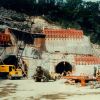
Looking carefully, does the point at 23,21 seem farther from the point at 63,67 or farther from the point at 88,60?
the point at 88,60

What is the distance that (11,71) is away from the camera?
47344 mm

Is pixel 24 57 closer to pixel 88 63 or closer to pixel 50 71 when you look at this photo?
pixel 50 71

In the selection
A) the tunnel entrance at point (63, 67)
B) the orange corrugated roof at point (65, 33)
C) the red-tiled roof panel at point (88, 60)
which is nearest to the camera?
the red-tiled roof panel at point (88, 60)

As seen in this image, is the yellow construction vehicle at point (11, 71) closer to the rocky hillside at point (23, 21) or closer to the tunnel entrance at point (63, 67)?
the tunnel entrance at point (63, 67)

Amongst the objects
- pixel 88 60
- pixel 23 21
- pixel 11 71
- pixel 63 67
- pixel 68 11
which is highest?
pixel 68 11

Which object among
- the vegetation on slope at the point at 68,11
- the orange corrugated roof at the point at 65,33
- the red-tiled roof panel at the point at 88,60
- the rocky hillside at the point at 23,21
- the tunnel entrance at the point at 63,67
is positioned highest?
the vegetation on slope at the point at 68,11

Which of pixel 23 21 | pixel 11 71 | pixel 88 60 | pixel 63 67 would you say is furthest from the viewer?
pixel 23 21

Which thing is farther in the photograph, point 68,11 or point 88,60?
point 68,11

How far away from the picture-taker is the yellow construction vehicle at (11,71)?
154ft

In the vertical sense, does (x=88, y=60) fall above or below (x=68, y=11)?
below

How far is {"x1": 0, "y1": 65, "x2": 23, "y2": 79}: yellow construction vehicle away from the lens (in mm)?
46812

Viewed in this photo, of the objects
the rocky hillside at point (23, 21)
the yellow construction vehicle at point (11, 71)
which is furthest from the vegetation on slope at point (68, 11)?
the yellow construction vehicle at point (11, 71)

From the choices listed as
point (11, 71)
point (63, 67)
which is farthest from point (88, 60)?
point (11, 71)

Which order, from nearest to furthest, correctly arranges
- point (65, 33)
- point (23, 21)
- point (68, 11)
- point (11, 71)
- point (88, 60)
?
1. point (11, 71)
2. point (88, 60)
3. point (65, 33)
4. point (23, 21)
5. point (68, 11)
